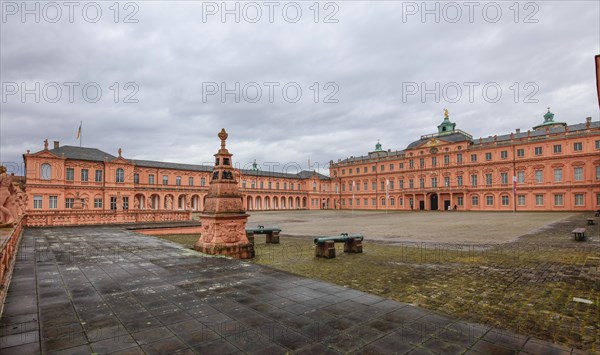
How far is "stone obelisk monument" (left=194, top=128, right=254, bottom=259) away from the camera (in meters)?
9.36

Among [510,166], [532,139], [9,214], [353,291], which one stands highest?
[532,139]

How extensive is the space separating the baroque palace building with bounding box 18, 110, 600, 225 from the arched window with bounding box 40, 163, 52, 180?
0.11m

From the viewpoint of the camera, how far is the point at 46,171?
42969 mm

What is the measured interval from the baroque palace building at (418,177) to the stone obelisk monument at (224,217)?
19589 mm

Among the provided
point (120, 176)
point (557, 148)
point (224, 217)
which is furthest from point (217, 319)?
point (557, 148)

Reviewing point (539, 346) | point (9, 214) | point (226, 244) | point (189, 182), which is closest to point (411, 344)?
point (539, 346)

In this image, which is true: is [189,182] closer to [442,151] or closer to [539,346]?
[442,151]

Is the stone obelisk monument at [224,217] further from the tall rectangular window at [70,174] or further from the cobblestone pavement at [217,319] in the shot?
the tall rectangular window at [70,174]

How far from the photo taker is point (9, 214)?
516 inches

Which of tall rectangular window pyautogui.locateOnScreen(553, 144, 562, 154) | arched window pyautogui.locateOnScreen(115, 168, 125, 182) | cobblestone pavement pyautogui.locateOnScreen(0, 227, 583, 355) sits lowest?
cobblestone pavement pyautogui.locateOnScreen(0, 227, 583, 355)

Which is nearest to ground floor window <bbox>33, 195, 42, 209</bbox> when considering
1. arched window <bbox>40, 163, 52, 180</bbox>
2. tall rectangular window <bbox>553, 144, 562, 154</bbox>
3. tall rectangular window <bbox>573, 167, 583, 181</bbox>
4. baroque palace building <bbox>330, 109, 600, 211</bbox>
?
arched window <bbox>40, 163, 52, 180</bbox>

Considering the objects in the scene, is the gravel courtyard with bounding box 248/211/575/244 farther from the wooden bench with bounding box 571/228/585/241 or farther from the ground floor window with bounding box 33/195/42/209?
the ground floor window with bounding box 33/195/42/209

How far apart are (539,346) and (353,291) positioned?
256 cm

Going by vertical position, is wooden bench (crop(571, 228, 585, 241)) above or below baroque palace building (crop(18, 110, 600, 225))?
below
